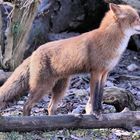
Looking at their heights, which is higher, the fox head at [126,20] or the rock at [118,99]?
the fox head at [126,20]

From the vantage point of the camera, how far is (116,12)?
24.9ft

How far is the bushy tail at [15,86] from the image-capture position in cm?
758

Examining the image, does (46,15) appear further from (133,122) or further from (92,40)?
(133,122)

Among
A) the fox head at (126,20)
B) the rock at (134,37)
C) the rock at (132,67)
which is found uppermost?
the fox head at (126,20)

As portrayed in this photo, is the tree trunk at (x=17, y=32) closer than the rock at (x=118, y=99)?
No

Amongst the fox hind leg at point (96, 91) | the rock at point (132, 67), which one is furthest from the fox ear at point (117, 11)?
the rock at point (132, 67)

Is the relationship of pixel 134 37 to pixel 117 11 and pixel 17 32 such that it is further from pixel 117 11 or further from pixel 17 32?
pixel 117 11

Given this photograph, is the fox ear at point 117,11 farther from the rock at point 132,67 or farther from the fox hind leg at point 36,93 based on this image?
the rock at point 132,67

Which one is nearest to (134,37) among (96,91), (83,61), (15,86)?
(83,61)

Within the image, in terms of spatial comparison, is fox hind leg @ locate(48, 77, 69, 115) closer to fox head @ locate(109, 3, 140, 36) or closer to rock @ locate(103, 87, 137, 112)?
rock @ locate(103, 87, 137, 112)

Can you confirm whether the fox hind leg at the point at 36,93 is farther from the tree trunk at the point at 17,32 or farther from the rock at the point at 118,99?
the tree trunk at the point at 17,32

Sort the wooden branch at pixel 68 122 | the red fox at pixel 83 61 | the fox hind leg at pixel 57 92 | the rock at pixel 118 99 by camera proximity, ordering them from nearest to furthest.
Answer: the wooden branch at pixel 68 122
the red fox at pixel 83 61
the rock at pixel 118 99
the fox hind leg at pixel 57 92

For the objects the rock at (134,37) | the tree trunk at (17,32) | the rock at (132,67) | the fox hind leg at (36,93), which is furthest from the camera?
the rock at (132,67)

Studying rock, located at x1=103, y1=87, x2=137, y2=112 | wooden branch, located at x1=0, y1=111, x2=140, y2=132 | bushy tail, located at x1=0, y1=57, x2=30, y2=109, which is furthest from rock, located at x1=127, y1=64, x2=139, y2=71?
wooden branch, located at x1=0, y1=111, x2=140, y2=132
